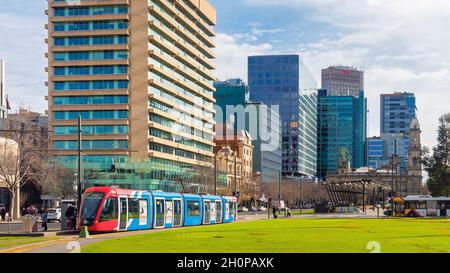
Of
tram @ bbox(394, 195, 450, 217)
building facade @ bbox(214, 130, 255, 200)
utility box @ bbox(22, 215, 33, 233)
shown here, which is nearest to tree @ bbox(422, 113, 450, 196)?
tram @ bbox(394, 195, 450, 217)

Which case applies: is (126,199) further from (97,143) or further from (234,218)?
(97,143)

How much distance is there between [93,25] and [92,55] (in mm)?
5133

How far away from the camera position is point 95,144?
5133 inches

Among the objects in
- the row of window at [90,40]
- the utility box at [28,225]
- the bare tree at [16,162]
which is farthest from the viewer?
the row of window at [90,40]

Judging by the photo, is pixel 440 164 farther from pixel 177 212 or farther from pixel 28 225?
pixel 28 225

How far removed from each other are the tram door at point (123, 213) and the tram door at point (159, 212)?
5273mm

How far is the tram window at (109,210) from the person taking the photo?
1929 inches

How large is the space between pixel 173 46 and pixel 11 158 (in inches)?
2269

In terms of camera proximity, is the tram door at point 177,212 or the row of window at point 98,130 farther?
the row of window at point 98,130

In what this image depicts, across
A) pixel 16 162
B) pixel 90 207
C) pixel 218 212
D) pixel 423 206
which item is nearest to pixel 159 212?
pixel 90 207

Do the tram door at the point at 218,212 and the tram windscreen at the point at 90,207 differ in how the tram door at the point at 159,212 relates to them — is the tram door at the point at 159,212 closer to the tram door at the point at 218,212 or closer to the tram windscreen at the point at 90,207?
the tram windscreen at the point at 90,207

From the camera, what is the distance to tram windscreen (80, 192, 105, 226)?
160 ft

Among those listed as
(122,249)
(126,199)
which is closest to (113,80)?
(126,199)

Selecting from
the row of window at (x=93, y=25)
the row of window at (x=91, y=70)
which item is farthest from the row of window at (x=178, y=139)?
the row of window at (x=93, y=25)
